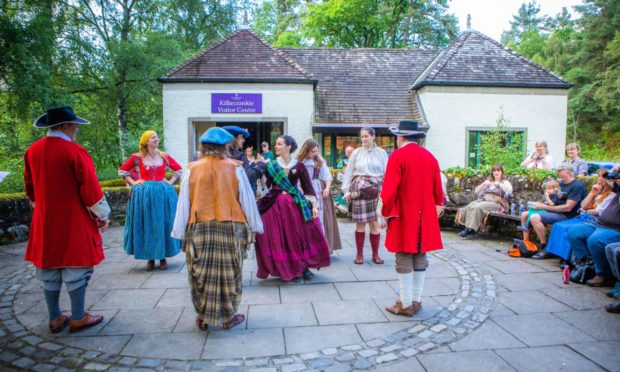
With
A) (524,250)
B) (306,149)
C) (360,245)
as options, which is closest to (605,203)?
(524,250)

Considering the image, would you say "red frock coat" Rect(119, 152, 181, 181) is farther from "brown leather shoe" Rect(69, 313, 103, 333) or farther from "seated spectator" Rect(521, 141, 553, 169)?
"seated spectator" Rect(521, 141, 553, 169)

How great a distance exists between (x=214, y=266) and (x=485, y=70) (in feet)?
48.9

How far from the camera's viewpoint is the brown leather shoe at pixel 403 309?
413cm

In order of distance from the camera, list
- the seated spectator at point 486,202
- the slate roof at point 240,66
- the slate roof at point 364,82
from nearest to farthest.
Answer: the seated spectator at point 486,202 → the slate roof at point 240,66 → the slate roof at point 364,82

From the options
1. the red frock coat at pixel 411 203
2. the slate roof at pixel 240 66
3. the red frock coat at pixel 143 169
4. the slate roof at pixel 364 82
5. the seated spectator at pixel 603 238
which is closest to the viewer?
the red frock coat at pixel 411 203

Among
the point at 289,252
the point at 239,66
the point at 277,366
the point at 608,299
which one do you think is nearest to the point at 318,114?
the point at 239,66

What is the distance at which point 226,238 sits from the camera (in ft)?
12.1

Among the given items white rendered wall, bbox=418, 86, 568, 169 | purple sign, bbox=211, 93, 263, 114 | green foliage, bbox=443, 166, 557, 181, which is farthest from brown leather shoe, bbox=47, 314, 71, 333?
white rendered wall, bbox=418, 86, 568, 169

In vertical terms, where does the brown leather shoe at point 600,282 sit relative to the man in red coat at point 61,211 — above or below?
below

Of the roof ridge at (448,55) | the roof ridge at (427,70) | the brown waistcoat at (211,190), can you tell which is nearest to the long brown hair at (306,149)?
the brown waistcoat at (211,190)

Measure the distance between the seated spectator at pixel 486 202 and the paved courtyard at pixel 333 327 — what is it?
7.74ft

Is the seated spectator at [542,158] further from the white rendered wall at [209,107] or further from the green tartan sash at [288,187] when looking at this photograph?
the white rendered wall at [209,107]

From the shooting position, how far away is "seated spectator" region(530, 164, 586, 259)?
20.3 feet

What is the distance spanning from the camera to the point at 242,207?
3854mm
